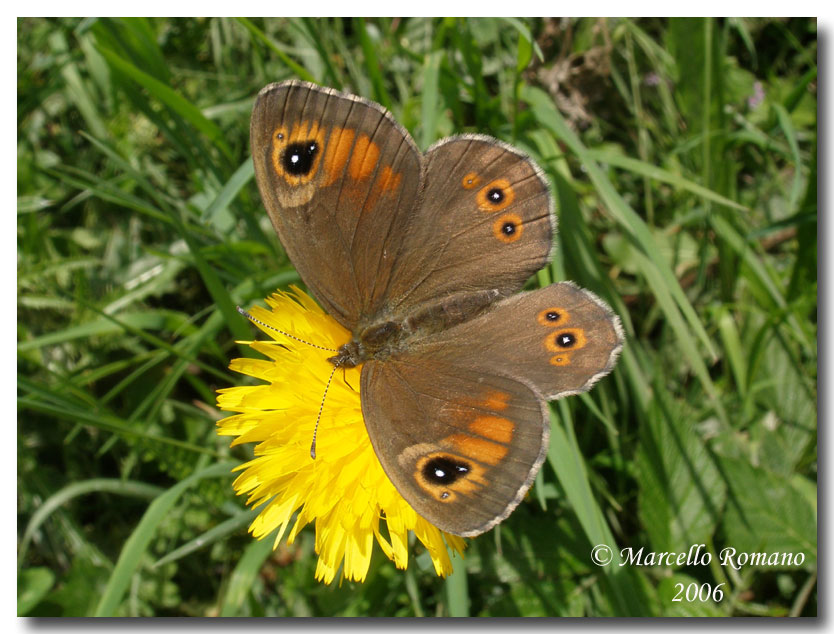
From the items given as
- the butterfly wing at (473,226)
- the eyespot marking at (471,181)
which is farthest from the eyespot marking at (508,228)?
the eyespot marking at (471,181)

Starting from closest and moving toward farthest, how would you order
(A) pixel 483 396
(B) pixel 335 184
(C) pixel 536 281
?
1. (A) pixel 483 396
2. (B) pixel 335 184
3. (C) pixel 536 281

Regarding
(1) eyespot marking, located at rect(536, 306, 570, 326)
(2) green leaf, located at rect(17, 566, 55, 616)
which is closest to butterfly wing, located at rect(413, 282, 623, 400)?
(1) eyespot marking, located at rect(536, 306, 570, 326)

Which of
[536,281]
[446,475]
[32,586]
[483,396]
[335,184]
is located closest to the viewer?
[446,475]

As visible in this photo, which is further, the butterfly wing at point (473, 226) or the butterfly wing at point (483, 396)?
the butterfly wing at point (473, 226)

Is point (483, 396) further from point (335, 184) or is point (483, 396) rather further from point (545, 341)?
point (335, 184)

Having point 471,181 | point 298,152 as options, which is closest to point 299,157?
point 298,152

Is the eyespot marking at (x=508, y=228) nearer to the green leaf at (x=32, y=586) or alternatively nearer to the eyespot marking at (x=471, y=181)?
the eyespot marking at (x=471, y=181)

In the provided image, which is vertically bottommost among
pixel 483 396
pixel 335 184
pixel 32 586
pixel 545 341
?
pixel 32 586

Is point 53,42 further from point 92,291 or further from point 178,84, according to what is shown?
point 92,291
